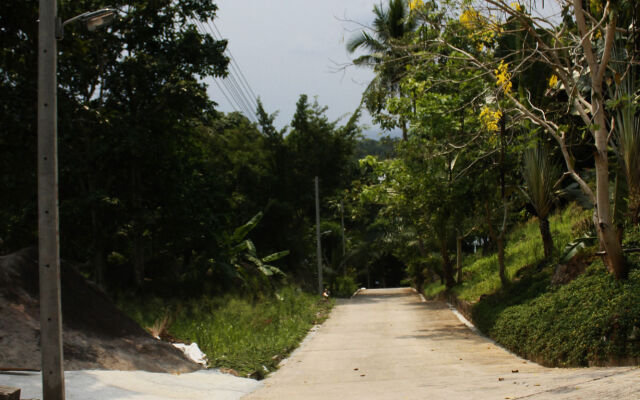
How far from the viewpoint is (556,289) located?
12.8 m

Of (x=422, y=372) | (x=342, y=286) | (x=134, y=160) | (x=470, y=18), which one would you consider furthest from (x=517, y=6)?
(x=342, y=286)

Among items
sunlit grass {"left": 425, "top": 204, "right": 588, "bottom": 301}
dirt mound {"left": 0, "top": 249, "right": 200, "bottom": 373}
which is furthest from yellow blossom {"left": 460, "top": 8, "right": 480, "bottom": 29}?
dirt mound {"left": 0, "top": 249, "right": 200, "bottom": 373}

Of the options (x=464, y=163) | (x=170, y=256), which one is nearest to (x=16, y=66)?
(x=464, y=163)

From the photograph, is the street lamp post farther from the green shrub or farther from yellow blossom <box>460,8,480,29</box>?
the green shrub

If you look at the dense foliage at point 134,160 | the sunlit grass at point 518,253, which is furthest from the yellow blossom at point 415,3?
the dense foliage at point 134,160

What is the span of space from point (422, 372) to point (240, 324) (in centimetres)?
757

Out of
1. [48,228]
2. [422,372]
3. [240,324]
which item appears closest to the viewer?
[48,228]

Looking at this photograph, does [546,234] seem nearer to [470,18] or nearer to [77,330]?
[470,18]

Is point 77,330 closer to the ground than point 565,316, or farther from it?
farther from it

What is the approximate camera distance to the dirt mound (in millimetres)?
8883

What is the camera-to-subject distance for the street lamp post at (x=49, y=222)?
7035 mm

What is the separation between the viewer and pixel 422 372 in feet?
34.7

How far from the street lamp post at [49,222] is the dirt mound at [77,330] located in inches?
66.5

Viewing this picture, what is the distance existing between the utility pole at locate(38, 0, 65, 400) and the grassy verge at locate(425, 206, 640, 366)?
7.43 meters
